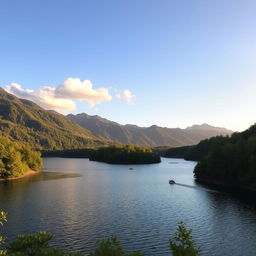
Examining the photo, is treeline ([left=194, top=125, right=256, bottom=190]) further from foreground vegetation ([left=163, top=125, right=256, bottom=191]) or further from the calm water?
the calm water

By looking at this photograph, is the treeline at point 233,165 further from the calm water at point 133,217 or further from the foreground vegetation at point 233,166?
the calm water at point 133,217

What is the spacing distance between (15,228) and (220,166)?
117 m

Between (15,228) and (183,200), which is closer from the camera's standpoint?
(15,228)

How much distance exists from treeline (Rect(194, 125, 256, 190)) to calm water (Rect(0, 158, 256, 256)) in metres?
19.1

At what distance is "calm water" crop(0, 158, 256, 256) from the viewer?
62.2m

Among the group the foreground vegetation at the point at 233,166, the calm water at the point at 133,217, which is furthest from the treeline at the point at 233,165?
the calm water at the point at 133,217

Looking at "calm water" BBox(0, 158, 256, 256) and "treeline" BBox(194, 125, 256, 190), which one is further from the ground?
"treeline" BBox(194, 125, 256, 190)

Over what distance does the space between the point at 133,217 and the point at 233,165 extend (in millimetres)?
83611

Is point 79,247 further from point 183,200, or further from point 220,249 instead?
point 183,200

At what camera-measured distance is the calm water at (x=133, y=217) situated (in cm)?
6219

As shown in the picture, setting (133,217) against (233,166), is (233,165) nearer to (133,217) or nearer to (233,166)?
(233,166)

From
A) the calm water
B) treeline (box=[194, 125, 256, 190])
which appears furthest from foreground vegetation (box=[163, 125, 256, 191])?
the calm water

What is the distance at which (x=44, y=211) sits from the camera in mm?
88938

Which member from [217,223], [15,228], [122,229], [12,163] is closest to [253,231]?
[217,223]
